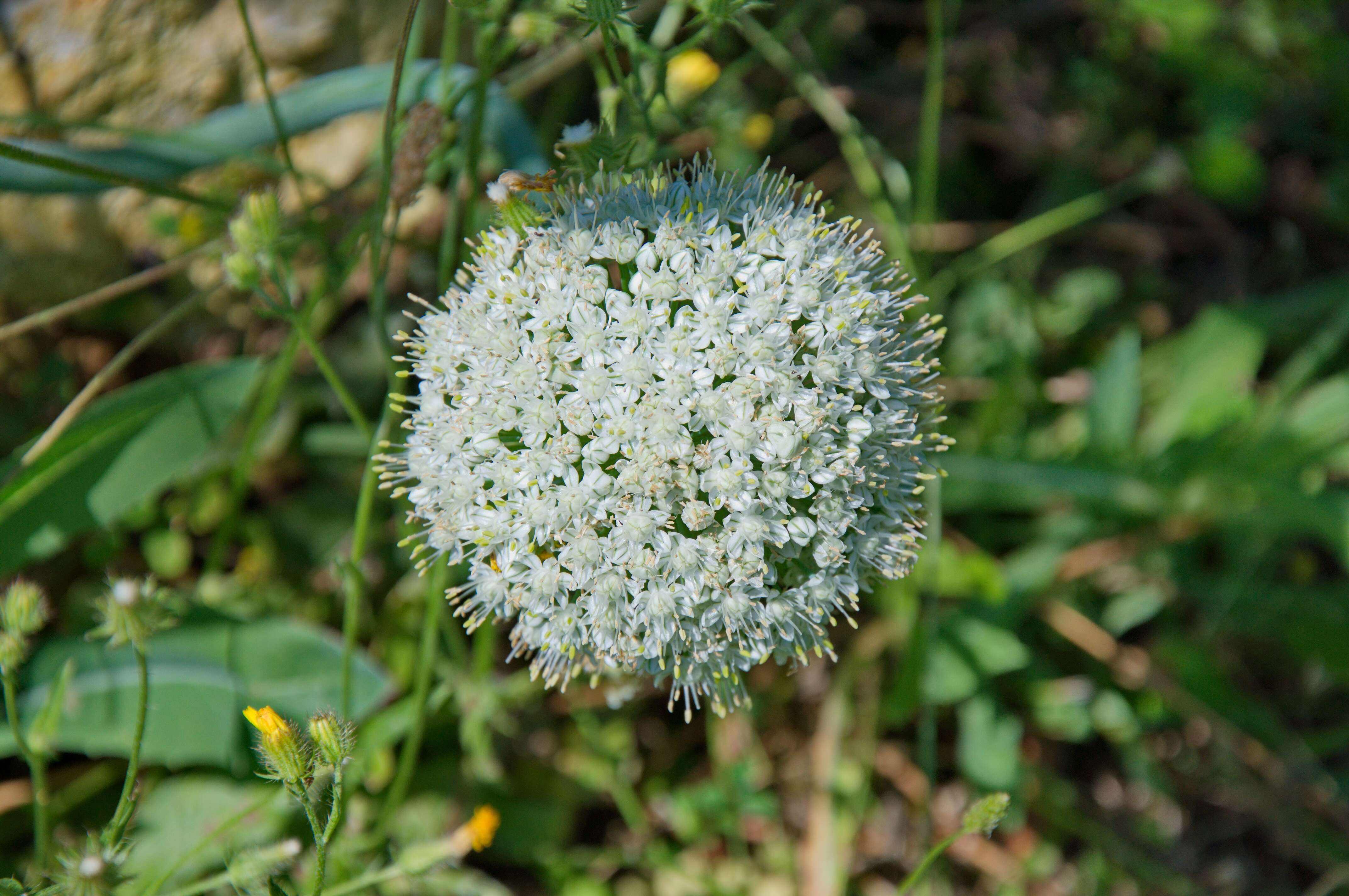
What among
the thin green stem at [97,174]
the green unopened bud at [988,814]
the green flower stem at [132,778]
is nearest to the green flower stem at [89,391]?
the thin green stem at [97,174]

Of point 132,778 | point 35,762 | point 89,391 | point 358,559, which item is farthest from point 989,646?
point 89,391

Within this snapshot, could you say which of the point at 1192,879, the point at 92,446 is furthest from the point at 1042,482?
the point at 92,446

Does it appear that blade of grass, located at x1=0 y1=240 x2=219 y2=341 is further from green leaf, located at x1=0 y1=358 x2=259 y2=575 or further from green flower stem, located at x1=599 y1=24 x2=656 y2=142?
green flower stem, located at x1=599 y1=24 x2=656 y2=142

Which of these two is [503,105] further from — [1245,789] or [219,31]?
[1245,789]

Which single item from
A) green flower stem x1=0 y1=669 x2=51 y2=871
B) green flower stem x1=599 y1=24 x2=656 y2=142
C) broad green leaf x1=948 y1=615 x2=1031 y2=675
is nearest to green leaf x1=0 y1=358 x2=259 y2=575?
green flower stem x1=0 y1=669 x2=51 y2=871

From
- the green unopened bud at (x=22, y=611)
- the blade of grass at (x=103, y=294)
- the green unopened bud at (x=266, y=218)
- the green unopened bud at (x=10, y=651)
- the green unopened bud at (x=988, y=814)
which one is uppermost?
the green unopened bud at (x=266, y=218)

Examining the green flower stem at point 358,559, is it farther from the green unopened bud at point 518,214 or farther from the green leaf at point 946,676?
the green leaf at point 946,676
